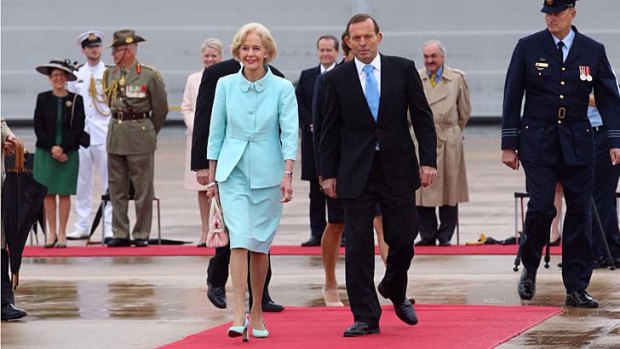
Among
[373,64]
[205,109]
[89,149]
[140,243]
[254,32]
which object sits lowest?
[140,243]

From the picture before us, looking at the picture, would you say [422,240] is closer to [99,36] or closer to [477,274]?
[477,274]

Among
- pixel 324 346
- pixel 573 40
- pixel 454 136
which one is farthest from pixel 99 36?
pixel 324 346

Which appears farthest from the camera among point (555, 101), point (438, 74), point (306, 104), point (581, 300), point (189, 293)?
point (438, 74)

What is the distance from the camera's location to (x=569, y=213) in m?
10.1

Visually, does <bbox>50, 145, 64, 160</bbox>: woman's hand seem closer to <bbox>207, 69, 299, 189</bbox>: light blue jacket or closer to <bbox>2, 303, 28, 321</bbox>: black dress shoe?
<bbox>2, 303, 28, 321</bbox>: black dress shoe

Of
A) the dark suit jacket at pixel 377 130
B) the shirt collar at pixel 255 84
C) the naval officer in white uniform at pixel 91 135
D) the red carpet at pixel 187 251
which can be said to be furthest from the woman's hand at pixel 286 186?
the naval officer in white uniform at pixel 91 135

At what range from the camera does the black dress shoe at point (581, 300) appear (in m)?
9.79

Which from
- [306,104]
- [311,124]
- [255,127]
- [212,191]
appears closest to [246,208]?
[212,191]

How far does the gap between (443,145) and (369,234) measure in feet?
17.7

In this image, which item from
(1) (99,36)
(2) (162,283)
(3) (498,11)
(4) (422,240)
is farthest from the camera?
(3) (498,11)

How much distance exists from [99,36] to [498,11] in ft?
54.6

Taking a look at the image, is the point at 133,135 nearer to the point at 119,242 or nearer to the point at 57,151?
the point at 57,151

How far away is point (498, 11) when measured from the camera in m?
31.7

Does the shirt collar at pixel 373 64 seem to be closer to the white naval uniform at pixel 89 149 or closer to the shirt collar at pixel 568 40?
the shirt collar at pixel 568 40
